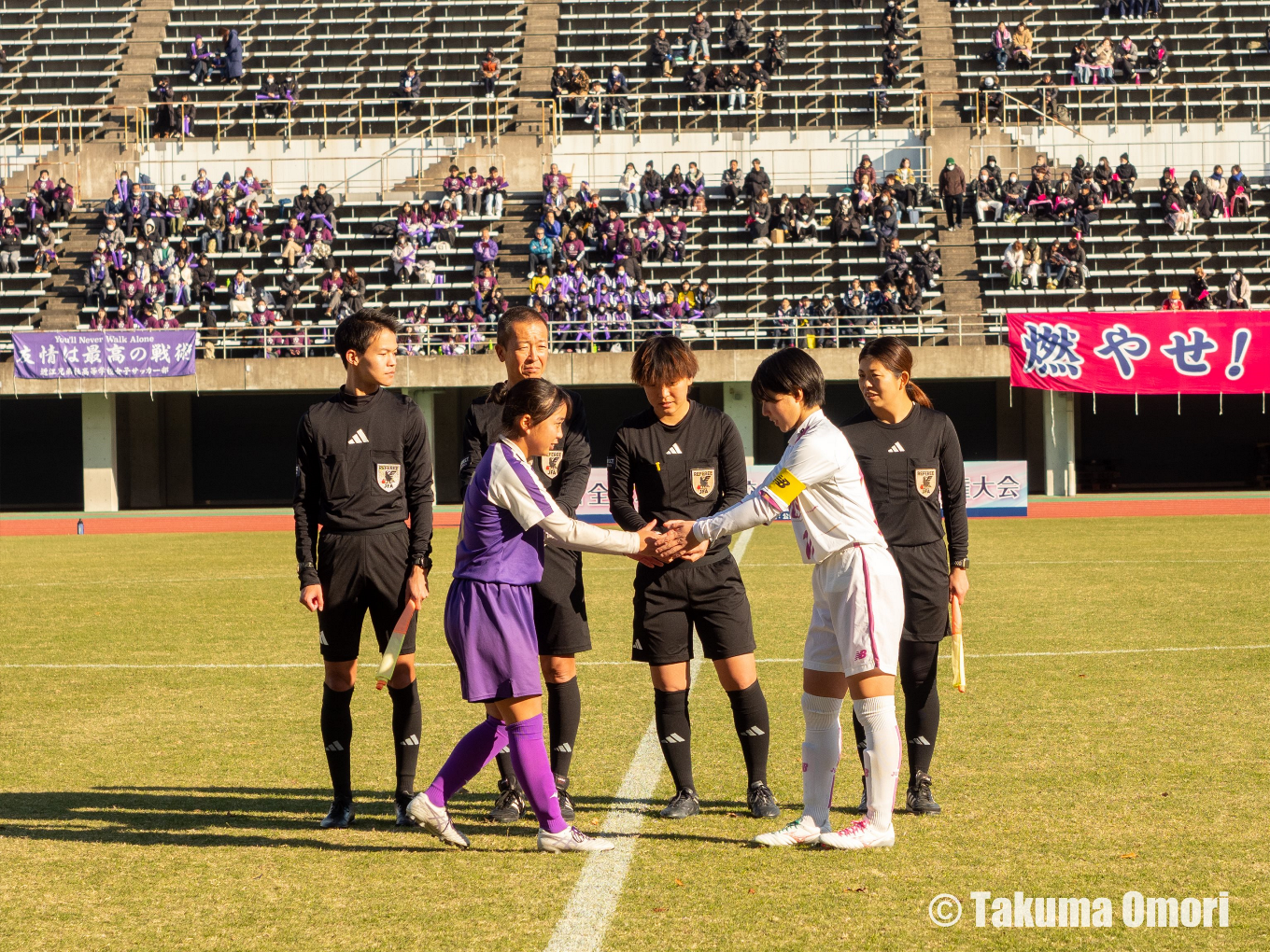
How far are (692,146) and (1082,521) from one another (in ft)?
61.4

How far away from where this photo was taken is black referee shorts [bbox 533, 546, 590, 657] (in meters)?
5.93

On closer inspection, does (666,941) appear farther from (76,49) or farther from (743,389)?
(76,49)

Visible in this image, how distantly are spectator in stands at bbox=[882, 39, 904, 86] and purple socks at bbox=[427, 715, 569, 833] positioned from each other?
1459 inches

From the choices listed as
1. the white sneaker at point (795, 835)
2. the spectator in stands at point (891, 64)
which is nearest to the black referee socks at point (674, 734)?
the white sneaker at point (795, 835)

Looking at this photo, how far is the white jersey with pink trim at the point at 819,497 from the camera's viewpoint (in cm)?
522

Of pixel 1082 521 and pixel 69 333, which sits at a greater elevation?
pixel 69 333

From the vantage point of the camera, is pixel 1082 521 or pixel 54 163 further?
pixel 54 163

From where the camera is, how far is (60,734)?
25.3ft

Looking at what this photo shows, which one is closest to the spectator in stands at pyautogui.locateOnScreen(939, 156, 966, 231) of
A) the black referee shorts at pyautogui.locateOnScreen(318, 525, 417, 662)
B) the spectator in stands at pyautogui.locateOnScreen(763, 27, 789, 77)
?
the spectator in stands at pyautogui.locateOnScreen(763, 27, 789, 77)

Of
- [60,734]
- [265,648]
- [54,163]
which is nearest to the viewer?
[60,734]

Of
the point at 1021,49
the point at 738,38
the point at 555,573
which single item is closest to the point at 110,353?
the point at 738,38

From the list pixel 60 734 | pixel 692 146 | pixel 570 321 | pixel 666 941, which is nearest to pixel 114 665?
pixel 60 734

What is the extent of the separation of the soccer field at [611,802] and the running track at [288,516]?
1468 centimetres

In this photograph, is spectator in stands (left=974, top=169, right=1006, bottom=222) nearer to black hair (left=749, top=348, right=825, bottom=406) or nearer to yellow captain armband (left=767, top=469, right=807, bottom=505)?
black hair (left=749, top=348, right=825, bottom=406)
